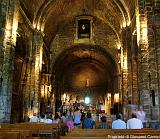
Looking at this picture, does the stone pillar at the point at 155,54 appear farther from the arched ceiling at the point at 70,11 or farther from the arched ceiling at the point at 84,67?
the arched ceiling at the point at 84,67

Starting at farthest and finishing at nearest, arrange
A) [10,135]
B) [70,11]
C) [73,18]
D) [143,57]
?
[73,18]
[70,11]
[143,57]
[10,135]

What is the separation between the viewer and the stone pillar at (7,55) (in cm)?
1404

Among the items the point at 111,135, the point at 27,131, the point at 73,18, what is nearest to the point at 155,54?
the point at 27,131

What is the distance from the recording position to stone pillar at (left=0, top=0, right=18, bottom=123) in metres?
14.0

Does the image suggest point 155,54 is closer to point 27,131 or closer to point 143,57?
point 143,57

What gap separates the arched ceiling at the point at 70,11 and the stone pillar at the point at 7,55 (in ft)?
13.3

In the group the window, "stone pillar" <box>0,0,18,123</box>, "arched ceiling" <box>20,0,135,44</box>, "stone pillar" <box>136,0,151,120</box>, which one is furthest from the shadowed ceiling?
"stone pillar" <box>136,0,151,120</box>

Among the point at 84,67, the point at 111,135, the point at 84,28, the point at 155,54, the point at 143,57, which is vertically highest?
the point at 84,28

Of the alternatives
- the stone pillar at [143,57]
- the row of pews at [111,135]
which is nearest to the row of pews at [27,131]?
the row of pews at [111,135]

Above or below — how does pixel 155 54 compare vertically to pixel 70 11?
below

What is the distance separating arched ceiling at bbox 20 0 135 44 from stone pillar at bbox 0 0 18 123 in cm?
405

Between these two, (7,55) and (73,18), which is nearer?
(7,55)

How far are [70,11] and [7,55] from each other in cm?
1393

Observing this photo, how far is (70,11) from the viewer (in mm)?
27062
